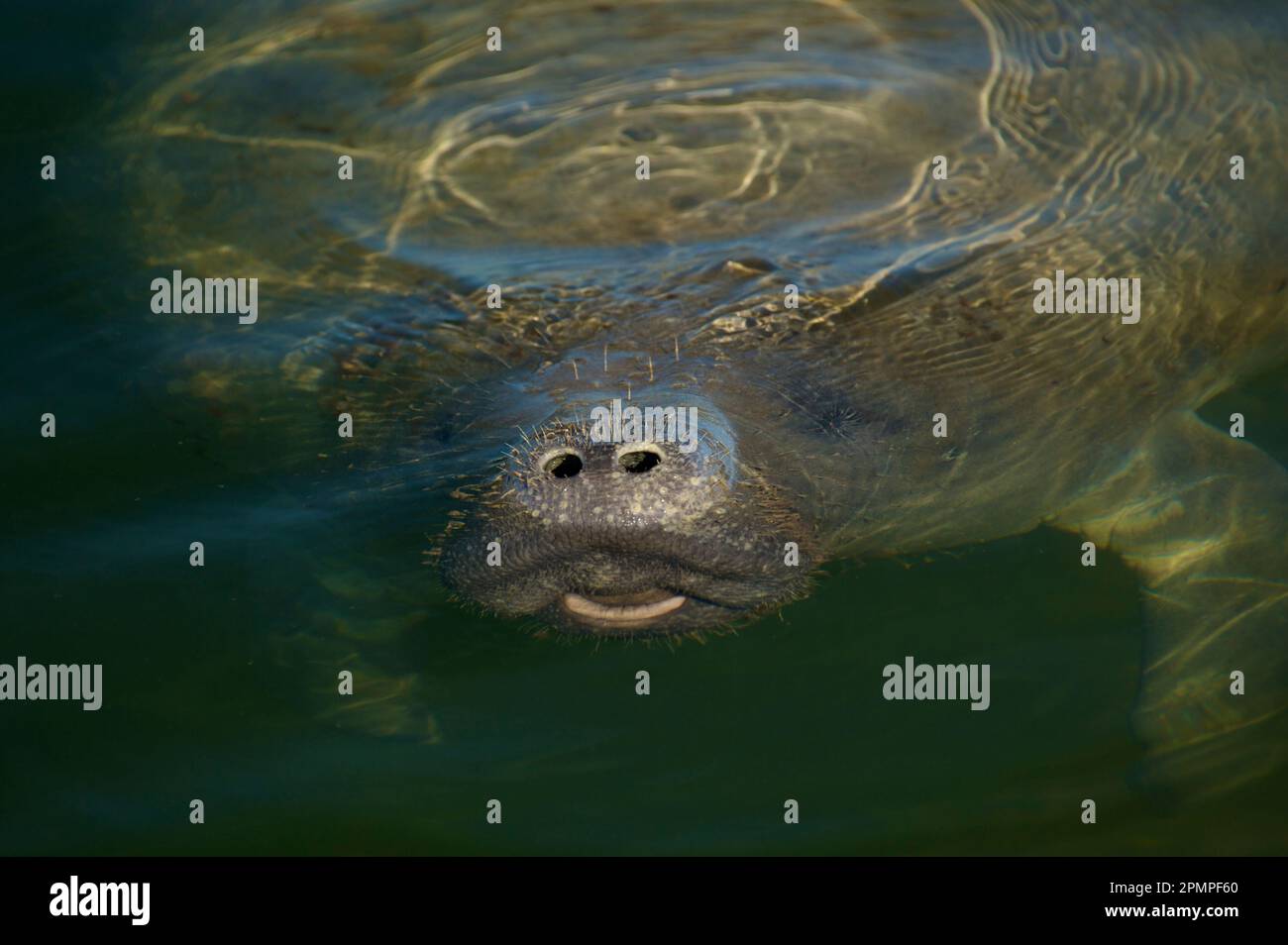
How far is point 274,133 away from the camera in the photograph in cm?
616

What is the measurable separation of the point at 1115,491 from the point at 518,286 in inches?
101

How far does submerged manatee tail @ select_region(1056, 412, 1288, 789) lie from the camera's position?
17.0ft

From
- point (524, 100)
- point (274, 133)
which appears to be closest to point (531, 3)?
point (524, 100)

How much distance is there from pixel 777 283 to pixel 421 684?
80.9 inches

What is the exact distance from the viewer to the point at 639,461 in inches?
165

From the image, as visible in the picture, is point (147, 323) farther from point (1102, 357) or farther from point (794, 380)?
point (1102, 357)

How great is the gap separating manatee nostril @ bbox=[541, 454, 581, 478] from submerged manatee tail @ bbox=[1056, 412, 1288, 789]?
2.45 meters
